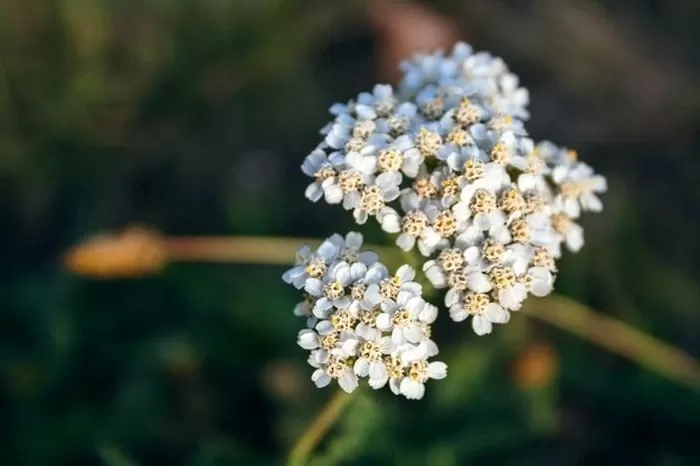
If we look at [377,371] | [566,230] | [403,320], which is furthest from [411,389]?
[566,230]

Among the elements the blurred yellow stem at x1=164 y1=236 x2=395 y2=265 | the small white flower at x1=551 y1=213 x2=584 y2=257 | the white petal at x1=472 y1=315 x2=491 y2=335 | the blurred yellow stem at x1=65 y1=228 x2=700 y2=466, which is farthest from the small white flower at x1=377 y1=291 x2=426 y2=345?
the blurred yellow stem at x1=164 y1=236 x2=395 y2=265

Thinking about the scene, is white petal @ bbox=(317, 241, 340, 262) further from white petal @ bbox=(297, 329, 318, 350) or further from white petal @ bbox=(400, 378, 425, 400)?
white petal @ bbox=(400, 378, 425, 400)

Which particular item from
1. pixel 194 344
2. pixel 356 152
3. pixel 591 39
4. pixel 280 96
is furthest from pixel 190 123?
Result: pixel 356 152

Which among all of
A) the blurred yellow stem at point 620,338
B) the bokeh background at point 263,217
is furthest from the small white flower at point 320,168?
the blurred yellow stem at point 620,338

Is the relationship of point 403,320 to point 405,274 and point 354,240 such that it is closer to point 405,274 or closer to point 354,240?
point 405,274

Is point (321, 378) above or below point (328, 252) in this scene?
below
